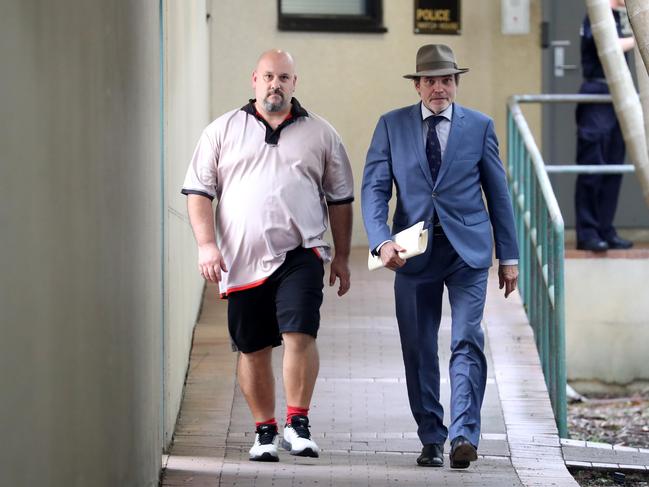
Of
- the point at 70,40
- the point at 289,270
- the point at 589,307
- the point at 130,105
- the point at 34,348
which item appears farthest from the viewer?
the point at 589,307

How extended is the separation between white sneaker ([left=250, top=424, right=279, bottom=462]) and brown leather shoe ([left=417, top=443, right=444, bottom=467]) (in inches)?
24.9

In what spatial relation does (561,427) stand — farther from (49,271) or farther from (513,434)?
(49,271)

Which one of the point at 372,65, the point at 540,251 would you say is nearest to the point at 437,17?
the point at 372,65

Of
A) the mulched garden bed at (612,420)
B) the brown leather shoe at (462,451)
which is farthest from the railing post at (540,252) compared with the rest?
the brown leather shoe at (462,451)

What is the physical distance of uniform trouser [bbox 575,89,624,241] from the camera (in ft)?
34.4

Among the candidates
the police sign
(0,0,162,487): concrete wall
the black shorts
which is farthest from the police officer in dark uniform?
(0,0,162,487): concrete wall

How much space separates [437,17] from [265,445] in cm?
615

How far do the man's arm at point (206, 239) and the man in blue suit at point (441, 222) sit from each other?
0.65 m

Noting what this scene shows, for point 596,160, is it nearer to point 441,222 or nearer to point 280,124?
point 441,222

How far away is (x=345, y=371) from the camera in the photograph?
320 inches

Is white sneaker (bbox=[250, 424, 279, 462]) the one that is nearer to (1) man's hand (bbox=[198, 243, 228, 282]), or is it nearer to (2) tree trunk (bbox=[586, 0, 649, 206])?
(1) man's hand (bbox=[198, 243, 228, 282])

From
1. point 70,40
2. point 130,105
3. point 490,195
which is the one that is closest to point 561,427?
point 490,195

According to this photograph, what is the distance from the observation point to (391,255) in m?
5.91

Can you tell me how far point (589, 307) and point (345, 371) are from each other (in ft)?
9.44
